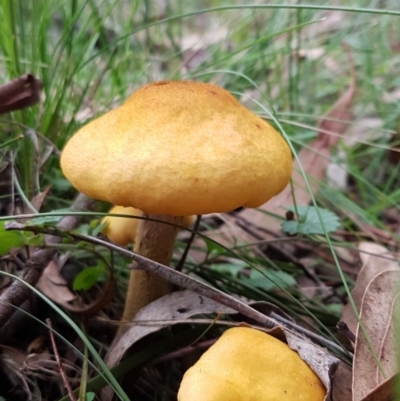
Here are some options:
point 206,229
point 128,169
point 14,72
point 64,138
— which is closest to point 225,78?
point 206,229

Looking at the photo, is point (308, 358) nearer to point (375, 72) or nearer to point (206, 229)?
point (206, 229)

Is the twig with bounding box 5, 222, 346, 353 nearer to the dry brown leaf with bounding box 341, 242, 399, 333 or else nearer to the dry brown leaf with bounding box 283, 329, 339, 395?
the dry brown leaf with bounding box 283, 329, 339, 395

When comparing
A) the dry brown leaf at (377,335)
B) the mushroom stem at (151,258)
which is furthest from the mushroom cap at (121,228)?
the dry brown leaf at (377,335)

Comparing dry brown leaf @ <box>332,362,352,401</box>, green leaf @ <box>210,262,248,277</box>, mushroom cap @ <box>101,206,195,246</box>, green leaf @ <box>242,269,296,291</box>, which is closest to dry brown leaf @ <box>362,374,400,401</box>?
dry brown leaf @ <box>332,362,352,401</box>

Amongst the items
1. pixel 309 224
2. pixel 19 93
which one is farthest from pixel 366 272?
pixel 19 93

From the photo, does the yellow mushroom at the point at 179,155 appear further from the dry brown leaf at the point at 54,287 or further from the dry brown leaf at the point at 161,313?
the dry brown leaf at the point at 54,287

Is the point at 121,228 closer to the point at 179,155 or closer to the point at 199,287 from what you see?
the point at 199,287
